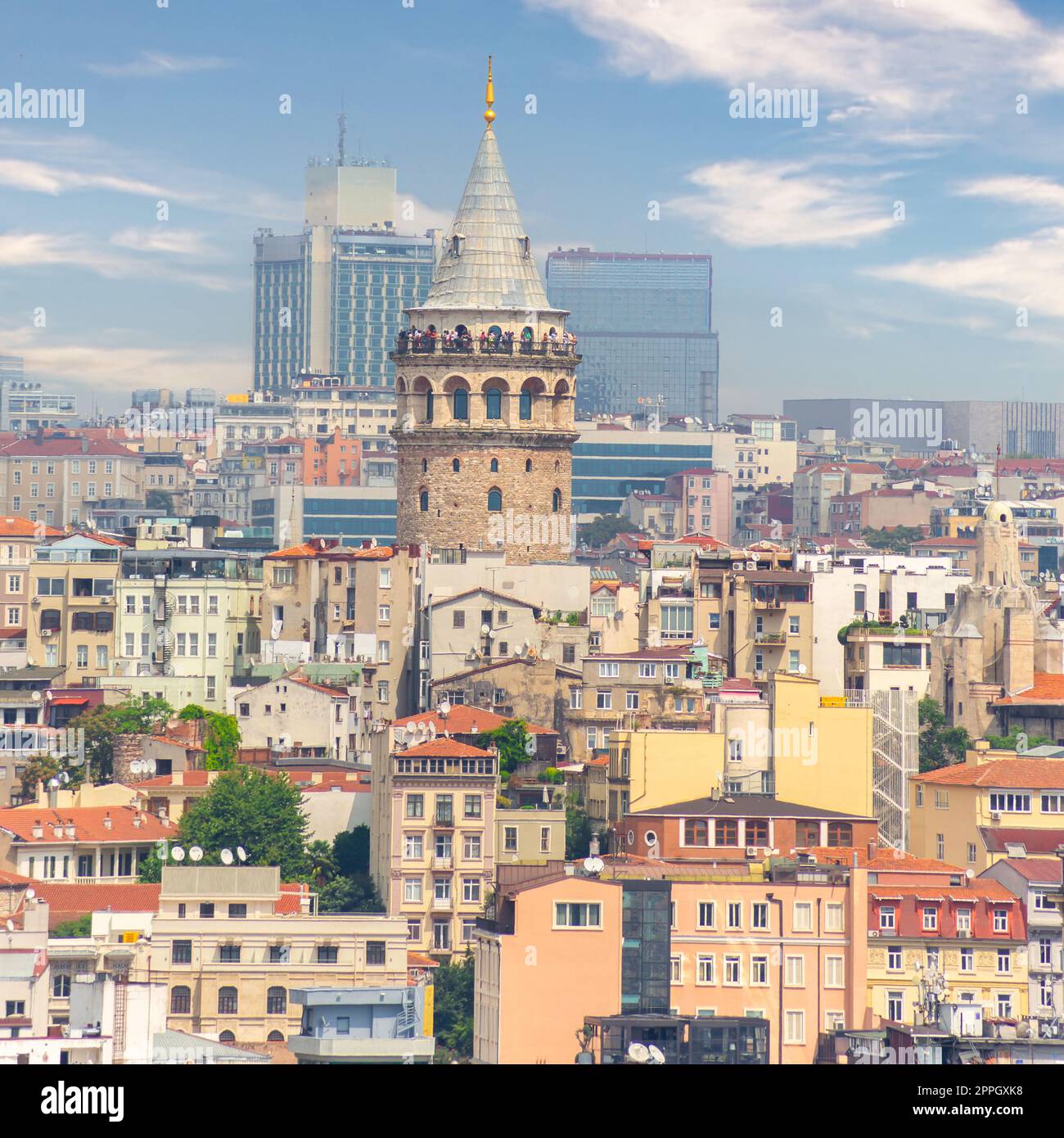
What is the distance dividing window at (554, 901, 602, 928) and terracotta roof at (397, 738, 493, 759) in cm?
808

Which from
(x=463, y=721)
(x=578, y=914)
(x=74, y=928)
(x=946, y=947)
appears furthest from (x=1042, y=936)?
(x=74, y=928)

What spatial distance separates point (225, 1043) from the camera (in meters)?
50.7

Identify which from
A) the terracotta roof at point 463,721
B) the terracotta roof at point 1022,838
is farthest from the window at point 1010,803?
the terracotta roof at point 463,721

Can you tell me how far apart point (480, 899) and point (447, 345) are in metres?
24.1

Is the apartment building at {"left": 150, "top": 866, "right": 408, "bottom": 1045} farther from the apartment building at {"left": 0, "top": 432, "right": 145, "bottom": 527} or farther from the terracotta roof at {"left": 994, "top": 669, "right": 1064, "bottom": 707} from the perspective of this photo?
the apartment building at {"left": 0, "top": 432, "right": 145, "bottom": 527}

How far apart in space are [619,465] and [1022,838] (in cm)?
12758

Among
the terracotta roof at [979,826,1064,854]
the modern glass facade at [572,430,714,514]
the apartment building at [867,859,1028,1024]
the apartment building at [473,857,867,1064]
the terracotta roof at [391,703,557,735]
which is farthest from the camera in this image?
the modern glass facade at [572,430,714,514]

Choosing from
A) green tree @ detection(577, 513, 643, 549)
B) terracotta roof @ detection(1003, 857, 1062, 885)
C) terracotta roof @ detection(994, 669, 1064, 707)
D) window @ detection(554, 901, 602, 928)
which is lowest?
window @ detection(554, 901, 602, 928)

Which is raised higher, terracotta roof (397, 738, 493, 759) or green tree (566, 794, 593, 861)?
terracotta roof (397, 738, 493, 759)

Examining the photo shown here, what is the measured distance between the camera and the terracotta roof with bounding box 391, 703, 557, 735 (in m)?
64.9

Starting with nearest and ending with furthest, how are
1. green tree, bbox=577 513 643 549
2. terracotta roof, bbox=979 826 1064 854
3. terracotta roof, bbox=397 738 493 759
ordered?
terracotta roof, bbox=397 738 493 759, terracotta roof, bbox=979 826 1064 854, green tree, bbox=577 513 643 549

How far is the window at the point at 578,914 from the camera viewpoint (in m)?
52.8

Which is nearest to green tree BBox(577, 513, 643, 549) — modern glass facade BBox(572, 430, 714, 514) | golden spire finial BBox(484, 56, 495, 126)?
modern glass facade BBox(572, 430, 714, 514)

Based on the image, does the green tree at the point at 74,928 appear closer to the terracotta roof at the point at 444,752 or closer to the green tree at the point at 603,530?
the terracotta roof at the point at 444,752
